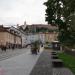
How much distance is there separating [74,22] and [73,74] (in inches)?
415

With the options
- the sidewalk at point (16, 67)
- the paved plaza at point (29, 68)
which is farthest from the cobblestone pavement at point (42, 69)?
the sidewalk at point (16, 67)

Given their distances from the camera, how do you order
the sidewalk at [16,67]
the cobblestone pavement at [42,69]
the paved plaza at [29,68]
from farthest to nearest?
the sidewalk at [16,67]
the paved plaza at [29,68]
the cobblestone pavement at [42,69]

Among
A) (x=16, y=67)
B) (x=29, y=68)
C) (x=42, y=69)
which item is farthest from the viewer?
(x=16, y=67)

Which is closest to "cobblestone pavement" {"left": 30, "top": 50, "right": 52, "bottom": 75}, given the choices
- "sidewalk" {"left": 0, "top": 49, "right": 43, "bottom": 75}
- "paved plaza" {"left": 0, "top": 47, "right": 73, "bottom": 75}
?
"paved plaza" {"left": 0, "top": 47, "right": 73, "bottom": 75}

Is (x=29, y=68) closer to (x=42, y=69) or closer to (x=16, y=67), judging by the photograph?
(x=16, y=67)

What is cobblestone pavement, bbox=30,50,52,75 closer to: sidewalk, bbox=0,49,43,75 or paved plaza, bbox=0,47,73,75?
paved plaza, bbox=0,47,73,75

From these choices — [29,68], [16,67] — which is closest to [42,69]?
[29,68]

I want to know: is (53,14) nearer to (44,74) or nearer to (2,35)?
(44,74)

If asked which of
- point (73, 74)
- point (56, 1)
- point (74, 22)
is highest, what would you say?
point (56, 1)

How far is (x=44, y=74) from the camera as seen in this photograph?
760 inches

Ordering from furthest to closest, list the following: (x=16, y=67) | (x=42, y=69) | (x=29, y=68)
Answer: (x=16, y=67) < (x=29, y=68) < (x=42, y=69)

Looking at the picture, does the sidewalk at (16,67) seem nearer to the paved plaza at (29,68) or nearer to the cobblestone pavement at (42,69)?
the paved plaza at (29,68)

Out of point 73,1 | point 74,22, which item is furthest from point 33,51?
point 73,1

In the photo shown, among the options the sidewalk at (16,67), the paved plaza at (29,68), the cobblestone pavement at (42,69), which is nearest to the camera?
the cobblestone pavement at (42,69)
